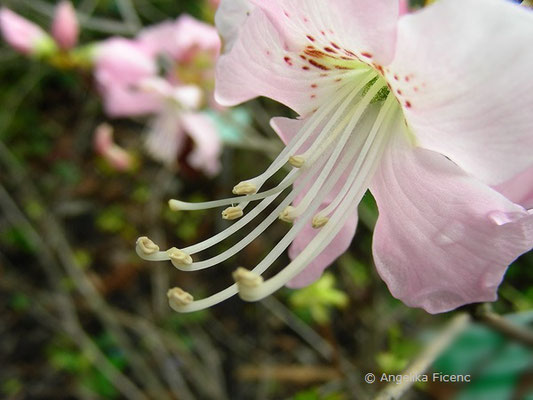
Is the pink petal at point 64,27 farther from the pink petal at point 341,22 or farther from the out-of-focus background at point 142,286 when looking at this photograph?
the pink petal at point 341,22

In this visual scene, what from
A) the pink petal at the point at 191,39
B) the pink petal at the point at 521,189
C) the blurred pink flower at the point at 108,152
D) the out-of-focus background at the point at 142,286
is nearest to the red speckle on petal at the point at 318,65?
the pink petal at the point at 521,189

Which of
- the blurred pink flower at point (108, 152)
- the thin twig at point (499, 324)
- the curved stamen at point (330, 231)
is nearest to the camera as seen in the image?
the curved stamen at point (330, 231)

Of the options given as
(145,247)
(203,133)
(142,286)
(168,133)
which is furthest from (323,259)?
(142,286)

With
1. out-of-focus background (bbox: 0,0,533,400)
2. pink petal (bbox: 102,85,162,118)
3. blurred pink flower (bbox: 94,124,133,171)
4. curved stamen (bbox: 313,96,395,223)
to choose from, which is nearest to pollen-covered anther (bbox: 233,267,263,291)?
curved stamen (bbox: 313,96,395,223)

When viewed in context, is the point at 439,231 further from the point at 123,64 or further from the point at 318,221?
the point at 123,64

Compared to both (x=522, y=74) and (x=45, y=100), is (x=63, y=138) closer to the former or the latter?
(x=45, y=100)
